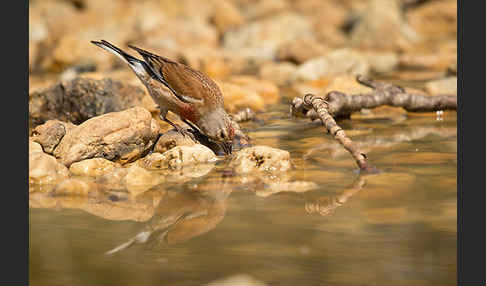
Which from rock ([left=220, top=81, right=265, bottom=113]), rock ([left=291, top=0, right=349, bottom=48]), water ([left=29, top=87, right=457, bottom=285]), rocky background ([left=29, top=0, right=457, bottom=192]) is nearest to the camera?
water ([left=29, top=87, right=457, bottom=285])

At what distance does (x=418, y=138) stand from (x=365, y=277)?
3.07 m

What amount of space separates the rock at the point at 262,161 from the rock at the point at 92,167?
937mm

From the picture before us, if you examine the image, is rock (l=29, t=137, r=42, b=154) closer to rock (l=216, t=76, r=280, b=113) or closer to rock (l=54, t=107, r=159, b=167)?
rock (l=54, t=107, r=159, b=167)

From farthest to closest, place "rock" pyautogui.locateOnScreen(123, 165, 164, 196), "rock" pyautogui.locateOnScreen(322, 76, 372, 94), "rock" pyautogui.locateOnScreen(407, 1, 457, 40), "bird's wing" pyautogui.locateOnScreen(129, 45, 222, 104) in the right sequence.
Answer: "rock" pyautogui.locateOnScreen(407, 1, 457, 40), "rock" pyautogui.locateOnScreen(322, 76, 372, 94), "bird's wing" pyautogui.locateOnScreen(129, 45, 222, 104), "rock" pyautogui.locateOnScreen(123, 165, 164, 196)

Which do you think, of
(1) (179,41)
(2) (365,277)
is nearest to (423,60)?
(1) (179,41)

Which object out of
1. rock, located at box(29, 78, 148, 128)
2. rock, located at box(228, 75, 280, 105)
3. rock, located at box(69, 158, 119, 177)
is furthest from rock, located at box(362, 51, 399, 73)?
rock, located at box(69, 158, 119, 177)

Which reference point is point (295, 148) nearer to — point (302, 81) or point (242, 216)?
point (242, 216)

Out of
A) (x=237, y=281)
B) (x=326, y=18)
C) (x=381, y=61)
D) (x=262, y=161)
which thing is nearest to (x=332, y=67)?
(x=381, y=61)

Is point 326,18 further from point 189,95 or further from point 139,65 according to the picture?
point 189,95

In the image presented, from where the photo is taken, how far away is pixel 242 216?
325 cm

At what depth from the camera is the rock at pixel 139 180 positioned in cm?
385

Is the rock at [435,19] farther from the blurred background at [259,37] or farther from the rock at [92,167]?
the rock at [92,167]

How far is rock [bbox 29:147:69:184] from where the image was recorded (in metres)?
3.96

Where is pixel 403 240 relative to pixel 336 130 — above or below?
below
